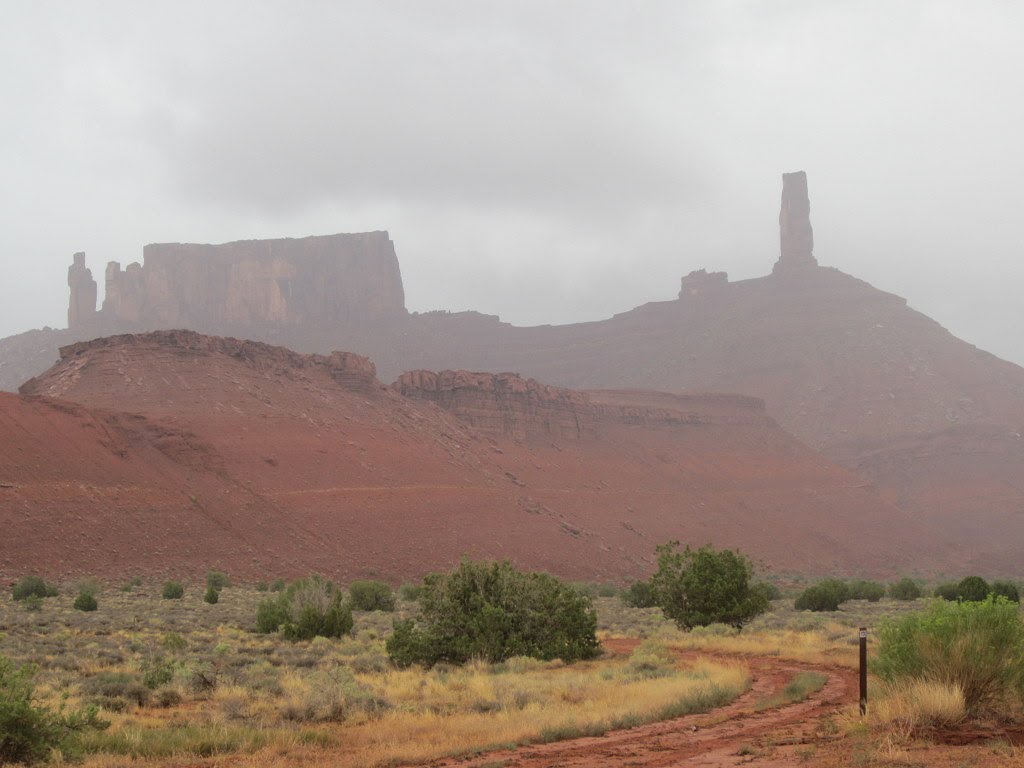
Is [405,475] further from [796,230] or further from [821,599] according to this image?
[796,230]

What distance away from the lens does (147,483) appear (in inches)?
2247

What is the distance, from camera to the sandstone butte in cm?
11794

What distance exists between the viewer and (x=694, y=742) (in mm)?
A: 11875

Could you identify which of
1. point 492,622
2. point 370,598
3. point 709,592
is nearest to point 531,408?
point 370,598

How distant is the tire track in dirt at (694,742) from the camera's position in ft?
35.3

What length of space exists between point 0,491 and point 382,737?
4313cm

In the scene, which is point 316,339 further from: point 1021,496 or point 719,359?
point 1021,496

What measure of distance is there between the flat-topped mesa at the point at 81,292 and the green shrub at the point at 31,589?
129021 millimetres

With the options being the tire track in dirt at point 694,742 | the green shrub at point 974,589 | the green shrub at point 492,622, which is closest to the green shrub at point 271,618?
the green shrub at point 492,622

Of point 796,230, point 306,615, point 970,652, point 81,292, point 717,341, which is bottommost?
point 306,615

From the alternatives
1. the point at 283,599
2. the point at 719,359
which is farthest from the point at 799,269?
the point at 283,599

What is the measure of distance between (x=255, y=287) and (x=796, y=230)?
88.2m

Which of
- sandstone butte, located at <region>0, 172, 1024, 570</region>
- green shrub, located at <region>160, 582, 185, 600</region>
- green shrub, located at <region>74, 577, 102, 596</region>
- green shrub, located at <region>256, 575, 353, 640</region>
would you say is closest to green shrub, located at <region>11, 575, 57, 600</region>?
green shrub, located at <region>74, 577, 102, 596</region>

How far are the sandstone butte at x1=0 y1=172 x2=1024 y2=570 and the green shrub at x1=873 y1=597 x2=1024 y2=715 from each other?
102m
